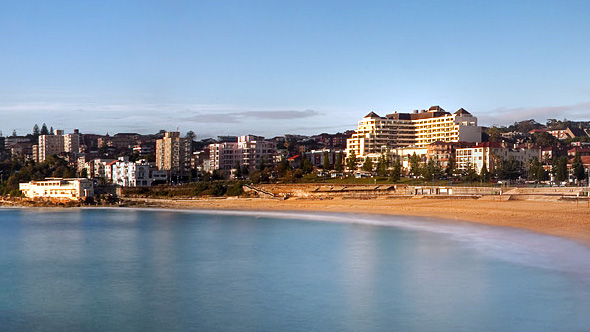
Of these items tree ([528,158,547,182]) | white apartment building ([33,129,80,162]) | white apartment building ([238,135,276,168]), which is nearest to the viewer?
tree ([528,158,547,182])

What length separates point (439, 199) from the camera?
47812 mm

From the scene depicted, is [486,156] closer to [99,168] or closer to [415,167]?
[415,167]

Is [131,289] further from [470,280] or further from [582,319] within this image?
[582,319]

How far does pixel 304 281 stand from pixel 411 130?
271 feet

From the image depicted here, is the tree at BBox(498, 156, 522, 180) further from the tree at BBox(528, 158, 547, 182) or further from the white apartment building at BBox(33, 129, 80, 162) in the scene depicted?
the white apartment building at BBox(33, 129, 80, 162)

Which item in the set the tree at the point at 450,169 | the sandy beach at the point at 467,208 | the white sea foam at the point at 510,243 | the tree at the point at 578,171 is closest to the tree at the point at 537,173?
the tree at the point at 578,171

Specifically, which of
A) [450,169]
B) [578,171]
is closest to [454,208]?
[578,171]

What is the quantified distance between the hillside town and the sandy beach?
12.7m

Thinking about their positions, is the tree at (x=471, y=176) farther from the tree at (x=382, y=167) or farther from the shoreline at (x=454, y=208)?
the shoreline at (x=454, y=208)

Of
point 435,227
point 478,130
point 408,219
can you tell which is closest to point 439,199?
point 408,219

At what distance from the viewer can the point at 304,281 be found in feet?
62.6

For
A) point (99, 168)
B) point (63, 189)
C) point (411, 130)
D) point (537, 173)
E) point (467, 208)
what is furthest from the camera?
point (99, 168)

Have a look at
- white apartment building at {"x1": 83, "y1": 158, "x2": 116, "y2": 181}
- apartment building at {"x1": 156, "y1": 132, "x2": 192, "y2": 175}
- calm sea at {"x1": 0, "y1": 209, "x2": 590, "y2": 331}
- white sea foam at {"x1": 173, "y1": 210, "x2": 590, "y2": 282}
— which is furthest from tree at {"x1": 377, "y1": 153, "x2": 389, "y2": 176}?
white apartment building at {"x1": 83, "y1": 158, "x2": 116, "y2": 181}

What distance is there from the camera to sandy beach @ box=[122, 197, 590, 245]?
2908cm
